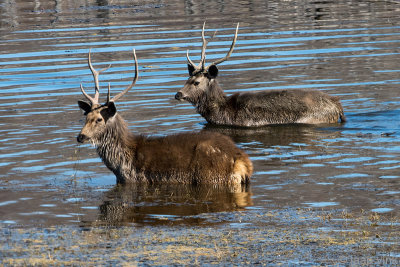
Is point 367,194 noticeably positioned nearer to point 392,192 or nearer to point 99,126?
point 392,192

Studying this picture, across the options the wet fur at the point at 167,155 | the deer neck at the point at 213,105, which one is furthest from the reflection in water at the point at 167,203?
the deer neck at the point at 213,105

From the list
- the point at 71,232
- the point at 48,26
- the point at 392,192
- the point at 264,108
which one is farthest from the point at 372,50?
the point at 71,232

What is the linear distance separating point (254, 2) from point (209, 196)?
26786mm

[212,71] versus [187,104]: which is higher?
[212,71]

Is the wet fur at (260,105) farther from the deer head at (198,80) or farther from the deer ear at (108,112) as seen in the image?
the deer ear at (108,112)

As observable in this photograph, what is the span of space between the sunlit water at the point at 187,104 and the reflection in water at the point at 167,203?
3 centimetres

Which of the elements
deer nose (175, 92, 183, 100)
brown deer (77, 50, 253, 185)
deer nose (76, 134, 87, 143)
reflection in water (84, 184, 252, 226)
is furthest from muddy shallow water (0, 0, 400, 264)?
deer nose (76, 134, 87, 143)

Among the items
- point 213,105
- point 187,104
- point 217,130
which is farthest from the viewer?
point 187,104

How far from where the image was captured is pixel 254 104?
16859 mm

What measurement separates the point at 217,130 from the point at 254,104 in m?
0.91

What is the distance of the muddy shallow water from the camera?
30.1 ft

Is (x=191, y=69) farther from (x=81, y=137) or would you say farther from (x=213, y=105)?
(x=81, y=137)

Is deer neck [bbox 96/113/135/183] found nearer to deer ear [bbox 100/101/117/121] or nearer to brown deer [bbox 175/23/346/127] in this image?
deer ear [bbox 100/101/117/121]

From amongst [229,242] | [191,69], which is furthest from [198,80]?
[229,242]
